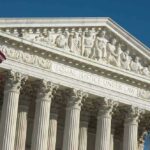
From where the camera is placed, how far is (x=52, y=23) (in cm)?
3953

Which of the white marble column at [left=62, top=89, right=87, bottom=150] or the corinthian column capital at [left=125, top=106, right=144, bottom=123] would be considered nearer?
the white marble column at [left=62, top=89, right=87, bottom=150]

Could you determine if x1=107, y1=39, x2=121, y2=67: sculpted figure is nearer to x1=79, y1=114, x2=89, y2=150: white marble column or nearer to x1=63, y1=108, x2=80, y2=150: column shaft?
x1=79, y1=114, x2=89, y2=150: white marble column

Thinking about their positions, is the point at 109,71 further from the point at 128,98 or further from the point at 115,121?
the point at 115,121

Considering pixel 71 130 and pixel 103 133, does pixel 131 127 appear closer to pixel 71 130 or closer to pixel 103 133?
pixel 103 133

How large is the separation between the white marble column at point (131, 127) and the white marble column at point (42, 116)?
7504mm

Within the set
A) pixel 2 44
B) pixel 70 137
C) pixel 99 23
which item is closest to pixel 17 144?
pixel 70 137

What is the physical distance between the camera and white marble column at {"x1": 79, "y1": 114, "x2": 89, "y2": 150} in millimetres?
43938

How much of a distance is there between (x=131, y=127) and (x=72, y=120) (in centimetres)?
580

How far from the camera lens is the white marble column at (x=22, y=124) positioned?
39969mm

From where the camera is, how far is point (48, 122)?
3866cm

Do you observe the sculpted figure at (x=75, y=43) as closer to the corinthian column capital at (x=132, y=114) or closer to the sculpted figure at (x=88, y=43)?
the sculpted figure at (x=88, y=43)

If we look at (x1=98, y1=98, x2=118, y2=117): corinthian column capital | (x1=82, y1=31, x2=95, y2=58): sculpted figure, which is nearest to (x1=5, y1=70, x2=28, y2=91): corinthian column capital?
(x1=82, y1=31, x2=95, y2=58): sculpted figure

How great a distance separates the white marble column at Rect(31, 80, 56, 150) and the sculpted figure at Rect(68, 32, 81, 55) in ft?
10.8

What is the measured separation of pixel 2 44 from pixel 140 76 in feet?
40.6
